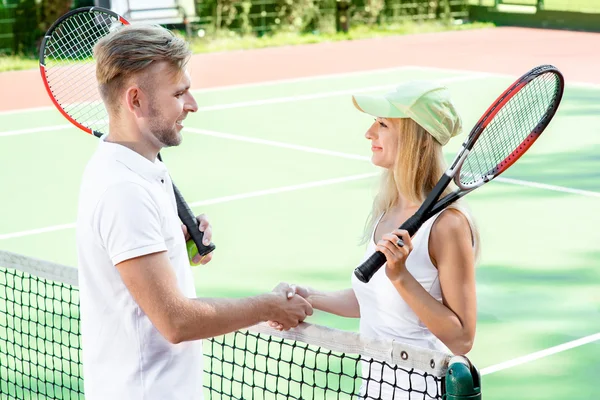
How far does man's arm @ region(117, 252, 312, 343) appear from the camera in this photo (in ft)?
8.75

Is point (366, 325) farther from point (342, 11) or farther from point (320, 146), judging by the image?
point (342, 11)

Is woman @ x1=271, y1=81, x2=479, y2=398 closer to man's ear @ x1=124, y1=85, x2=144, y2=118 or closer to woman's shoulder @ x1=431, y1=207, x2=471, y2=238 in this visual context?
woman's shoulder @ x1=431, y1=207, x2=471, y2=238

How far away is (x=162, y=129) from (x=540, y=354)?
151 inches

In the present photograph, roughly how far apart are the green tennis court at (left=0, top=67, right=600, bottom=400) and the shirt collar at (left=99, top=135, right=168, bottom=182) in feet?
4.09

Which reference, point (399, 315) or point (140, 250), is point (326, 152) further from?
point (140, 250)

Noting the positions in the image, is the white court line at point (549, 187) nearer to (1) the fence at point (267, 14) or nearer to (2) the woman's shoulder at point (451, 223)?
(2) the woman's shoulder at point (451, 223)

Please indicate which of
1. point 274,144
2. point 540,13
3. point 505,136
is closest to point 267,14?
point 540,13

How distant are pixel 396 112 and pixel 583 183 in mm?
7688

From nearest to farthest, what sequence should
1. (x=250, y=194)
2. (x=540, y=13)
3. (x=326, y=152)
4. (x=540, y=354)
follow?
(x=540, y=354), (x=250, y=194), (x=326, y=152), (x=540, y=13)

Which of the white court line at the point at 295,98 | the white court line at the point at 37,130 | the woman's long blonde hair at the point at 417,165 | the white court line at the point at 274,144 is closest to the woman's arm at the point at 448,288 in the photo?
the woman's long blonde hair at the point at 417,165

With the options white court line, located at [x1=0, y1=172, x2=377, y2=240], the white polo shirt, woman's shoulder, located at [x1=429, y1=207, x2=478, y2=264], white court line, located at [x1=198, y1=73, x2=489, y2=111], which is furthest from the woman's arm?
white court line, located at [x1=198, y1=73, x2=489, y2=111]

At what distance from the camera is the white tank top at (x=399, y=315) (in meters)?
3.23

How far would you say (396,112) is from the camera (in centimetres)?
333

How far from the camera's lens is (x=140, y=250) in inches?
104
